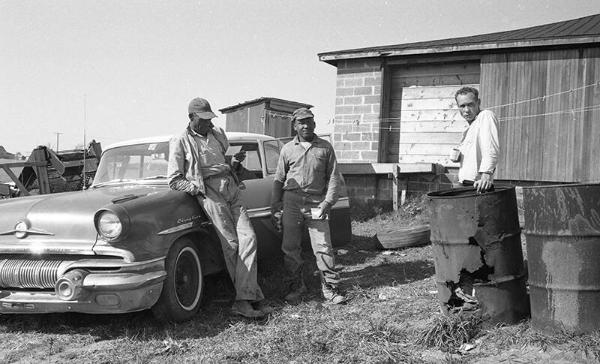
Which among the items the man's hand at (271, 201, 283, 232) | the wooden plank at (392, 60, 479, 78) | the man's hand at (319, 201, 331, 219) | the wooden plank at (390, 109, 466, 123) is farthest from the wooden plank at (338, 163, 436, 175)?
the man's hand at (319, 201, 331, 219)

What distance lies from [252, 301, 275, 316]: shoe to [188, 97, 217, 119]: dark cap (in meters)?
1.73

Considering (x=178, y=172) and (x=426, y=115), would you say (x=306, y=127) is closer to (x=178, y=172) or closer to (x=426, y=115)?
(x=178, y=172)

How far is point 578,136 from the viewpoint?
891cm

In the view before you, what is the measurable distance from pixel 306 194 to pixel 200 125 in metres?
1.23

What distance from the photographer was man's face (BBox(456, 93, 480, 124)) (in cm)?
443

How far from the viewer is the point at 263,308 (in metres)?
4.75

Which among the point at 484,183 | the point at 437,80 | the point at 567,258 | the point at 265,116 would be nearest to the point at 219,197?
the point at 484,183

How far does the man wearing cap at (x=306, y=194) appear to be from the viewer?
17.2ft

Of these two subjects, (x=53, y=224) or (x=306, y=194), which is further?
(x=306, y=194)

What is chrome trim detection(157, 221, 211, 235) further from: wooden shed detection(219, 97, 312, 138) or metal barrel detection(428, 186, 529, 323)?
Result: wooden shed detection(219, 97, 312, 138)

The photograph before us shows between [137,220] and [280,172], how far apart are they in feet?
5.58

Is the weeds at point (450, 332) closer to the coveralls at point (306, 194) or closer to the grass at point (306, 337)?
the grass at point (306, 337)

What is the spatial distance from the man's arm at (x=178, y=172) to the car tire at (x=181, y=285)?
17.3 inches

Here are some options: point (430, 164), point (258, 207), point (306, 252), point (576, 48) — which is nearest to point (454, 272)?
point (258, 207)
